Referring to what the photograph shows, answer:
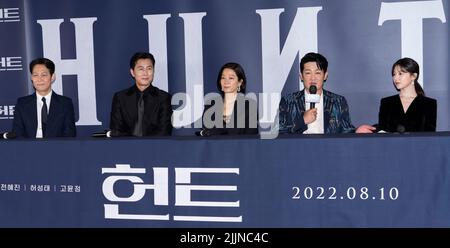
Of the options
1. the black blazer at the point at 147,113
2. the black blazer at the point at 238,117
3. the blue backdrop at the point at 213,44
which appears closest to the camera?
the black blazer at the point at 238,117

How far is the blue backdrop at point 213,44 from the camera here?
438 centimetres

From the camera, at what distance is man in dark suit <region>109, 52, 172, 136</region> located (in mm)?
3723

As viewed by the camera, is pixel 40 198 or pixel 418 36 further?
pixel 418 36

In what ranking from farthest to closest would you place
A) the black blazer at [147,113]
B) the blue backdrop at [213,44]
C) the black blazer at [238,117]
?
the blue backdrop at [213,44] → the black blazer at [147,113] → the black blazer at [238,117]

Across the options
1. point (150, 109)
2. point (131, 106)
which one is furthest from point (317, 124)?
point (131, 106)

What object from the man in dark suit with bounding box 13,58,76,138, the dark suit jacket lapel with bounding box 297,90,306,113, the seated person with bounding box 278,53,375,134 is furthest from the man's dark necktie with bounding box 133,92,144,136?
the dark suit jacket lapel with bounding box 297,90,306,113

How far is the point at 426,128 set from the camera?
3.44 metres

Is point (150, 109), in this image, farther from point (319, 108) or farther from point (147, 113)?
→ point (319, 108)

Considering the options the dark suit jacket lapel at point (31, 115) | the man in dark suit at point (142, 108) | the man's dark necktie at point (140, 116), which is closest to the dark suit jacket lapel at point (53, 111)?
the dark suit jacket lapel at point (31, 115)

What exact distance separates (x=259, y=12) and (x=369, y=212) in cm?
259

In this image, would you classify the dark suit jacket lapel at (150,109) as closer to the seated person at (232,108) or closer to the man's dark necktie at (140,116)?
the man's dark necktie at (140,116)

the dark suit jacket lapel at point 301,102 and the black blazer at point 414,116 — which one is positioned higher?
the dark suit jacket lapel at point 301,102

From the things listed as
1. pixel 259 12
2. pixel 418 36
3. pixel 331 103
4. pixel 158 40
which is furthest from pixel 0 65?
pixel 418 36
